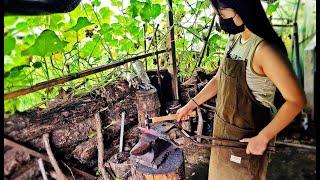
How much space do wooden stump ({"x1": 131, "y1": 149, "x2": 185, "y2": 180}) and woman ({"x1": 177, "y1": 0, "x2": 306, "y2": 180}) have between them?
25 cm

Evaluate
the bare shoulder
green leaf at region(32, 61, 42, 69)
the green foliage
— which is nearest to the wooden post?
the green foliage

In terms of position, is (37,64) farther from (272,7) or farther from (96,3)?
(272,7)

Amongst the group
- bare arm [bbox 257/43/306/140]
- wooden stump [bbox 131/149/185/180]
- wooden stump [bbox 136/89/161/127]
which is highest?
bare arm [bbox 257/43/306/140]

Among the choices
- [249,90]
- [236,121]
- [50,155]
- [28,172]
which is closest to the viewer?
[28,172]

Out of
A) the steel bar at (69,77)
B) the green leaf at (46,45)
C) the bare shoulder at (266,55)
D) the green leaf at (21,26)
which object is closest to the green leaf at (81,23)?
the green leaf at (46,45)

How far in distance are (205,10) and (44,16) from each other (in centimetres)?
97

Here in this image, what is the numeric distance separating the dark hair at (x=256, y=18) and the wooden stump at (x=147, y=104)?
715mm

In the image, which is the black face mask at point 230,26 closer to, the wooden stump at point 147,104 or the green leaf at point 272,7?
the green leaf at point 272,7

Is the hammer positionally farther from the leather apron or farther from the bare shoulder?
the bare shoulder

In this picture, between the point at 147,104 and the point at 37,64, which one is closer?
the point at 37,64

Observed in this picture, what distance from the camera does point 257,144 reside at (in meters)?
1.61

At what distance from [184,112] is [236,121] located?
33 cm

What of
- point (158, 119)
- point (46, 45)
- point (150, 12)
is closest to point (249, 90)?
point (158, 119)

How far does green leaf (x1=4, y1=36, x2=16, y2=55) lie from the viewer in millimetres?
1268
